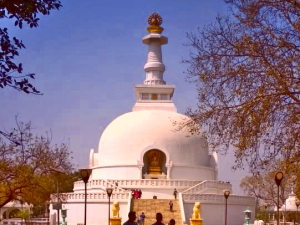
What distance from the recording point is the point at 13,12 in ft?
30.0

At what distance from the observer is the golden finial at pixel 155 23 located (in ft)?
177

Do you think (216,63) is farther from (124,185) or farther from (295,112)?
(124,185)

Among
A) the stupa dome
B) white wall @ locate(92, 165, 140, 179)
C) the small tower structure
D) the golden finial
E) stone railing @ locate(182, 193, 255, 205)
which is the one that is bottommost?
stone railing @ locate(182, 193, 255, 205)

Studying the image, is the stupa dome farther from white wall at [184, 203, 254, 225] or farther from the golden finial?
the golden finial

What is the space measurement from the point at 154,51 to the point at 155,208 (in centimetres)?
2179

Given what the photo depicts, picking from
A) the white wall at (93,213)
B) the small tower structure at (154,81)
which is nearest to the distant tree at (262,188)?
the small tower structure at (154,81)

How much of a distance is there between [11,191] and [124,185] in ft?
64.0

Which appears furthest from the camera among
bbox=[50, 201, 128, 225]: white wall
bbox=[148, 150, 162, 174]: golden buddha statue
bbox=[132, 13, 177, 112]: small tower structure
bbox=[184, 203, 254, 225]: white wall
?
bbox=[132, 13, 177, 112]: small tower structure

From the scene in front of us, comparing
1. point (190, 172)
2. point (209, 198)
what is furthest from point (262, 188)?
point (209, 198)

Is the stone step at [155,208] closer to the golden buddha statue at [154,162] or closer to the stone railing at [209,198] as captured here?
the stone railing at [209,198]

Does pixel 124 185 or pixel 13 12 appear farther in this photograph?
pixel 124 185

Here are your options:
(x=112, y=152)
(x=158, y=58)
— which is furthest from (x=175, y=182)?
(x=158, y=58)

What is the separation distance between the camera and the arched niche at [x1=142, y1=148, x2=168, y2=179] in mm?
45531

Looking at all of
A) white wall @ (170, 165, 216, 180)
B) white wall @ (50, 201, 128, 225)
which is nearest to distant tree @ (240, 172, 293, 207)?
white wall @ (170, 165, 216, 180)
